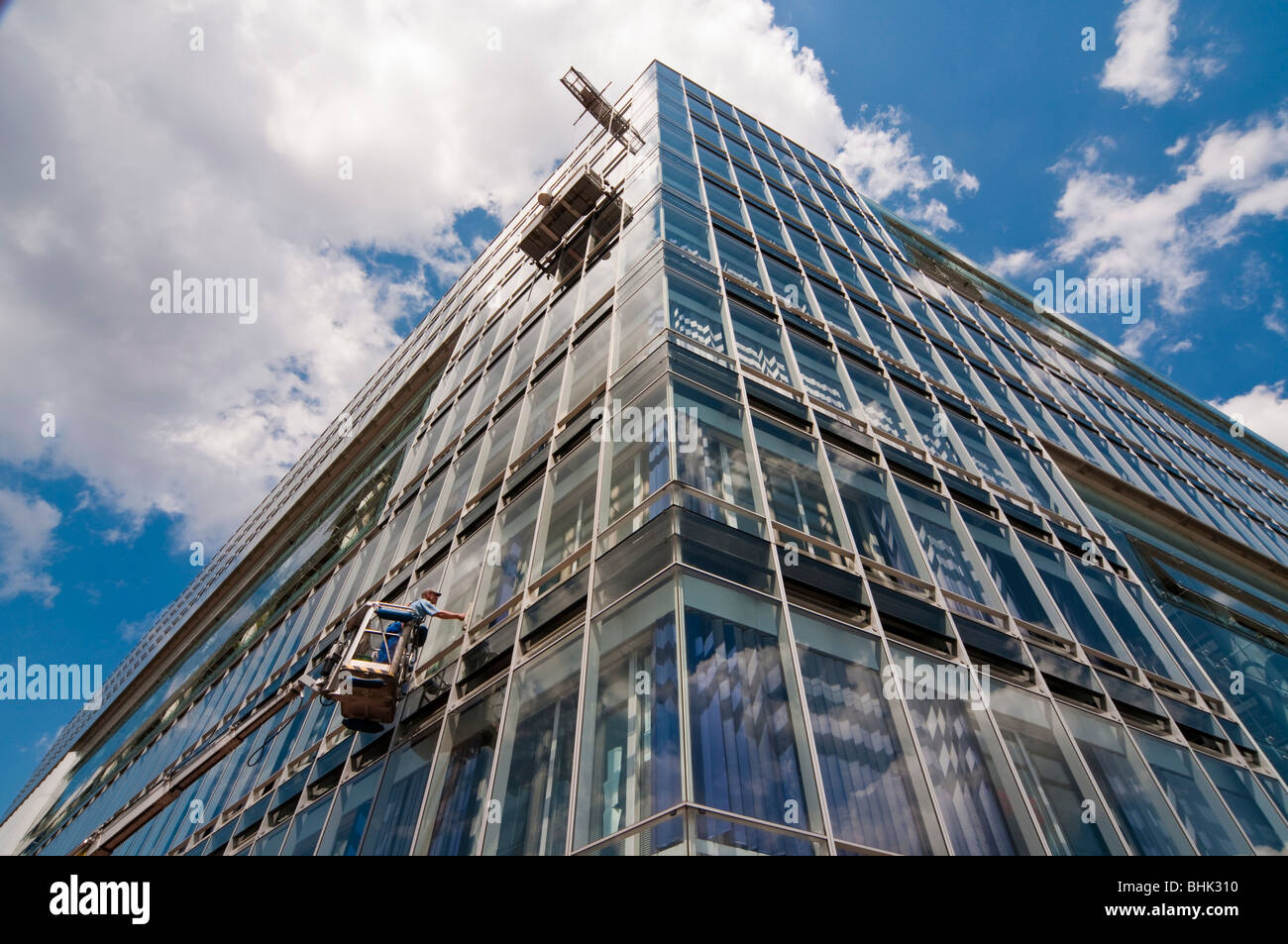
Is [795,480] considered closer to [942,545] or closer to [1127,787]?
[942,545]

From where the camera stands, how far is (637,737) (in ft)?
20.6

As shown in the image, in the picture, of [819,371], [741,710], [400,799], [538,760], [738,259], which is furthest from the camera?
[738,259]

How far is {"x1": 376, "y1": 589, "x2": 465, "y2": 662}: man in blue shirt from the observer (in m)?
10.3

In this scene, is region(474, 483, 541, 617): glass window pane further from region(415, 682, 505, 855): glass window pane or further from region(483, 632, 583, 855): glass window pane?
region(483, 632, 583, 855): glass window pane

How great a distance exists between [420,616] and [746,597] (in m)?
5.11

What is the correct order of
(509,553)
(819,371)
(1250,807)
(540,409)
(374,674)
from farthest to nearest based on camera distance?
(540,409) < (819,371) < (509,553) < (374,674) < (1250,807)

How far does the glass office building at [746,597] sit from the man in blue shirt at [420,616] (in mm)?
383

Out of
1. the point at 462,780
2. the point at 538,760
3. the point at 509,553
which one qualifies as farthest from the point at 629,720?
the point at 509,553

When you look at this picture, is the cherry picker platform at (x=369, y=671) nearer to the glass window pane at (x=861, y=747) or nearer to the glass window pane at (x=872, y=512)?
the glass window pane at (x=861, y=747)

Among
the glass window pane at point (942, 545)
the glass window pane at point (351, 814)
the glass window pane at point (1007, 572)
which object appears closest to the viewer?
the glass window pane at point (351, 814)

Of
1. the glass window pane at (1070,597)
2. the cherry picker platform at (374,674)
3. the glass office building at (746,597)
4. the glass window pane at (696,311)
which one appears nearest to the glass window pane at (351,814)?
the glass office building at (746,597)

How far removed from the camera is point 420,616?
10430 millimetres

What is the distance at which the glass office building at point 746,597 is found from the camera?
6.69 m
